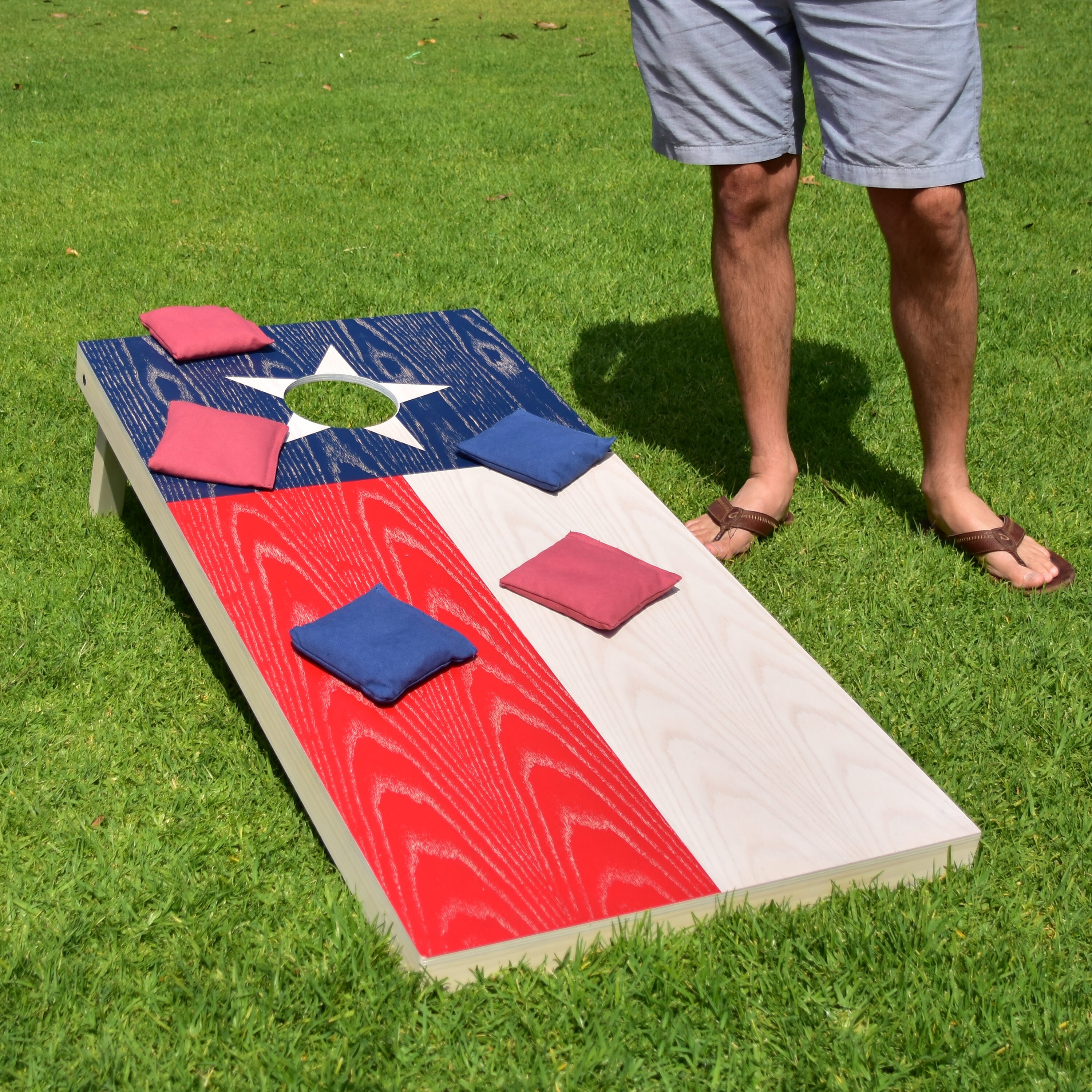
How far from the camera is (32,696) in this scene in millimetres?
2221

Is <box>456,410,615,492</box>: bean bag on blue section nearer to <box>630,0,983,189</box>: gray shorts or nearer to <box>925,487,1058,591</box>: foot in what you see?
<box>630,0,983,189</box>: gray shorts

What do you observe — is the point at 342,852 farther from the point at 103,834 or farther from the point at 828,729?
the point at 828,729

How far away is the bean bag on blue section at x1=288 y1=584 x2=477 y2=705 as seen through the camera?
1.85m

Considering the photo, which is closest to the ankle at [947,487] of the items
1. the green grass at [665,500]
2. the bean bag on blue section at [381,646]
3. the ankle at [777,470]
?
the green grass at [665,500]

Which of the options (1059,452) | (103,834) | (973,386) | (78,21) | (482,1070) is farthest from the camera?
(78,21)

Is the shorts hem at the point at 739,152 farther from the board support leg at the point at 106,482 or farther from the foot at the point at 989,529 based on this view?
the board support leg at the point at 106,482

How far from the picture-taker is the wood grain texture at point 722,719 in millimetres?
1717

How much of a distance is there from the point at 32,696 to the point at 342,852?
0.88 m

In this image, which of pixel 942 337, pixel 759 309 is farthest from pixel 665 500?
pixel 942 337

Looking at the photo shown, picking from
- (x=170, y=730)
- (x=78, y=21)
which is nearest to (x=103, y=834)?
(x=170, y=730)

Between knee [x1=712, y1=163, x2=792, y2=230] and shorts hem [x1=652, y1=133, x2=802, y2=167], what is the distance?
1.0 inches

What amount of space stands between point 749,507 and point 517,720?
1075 mm

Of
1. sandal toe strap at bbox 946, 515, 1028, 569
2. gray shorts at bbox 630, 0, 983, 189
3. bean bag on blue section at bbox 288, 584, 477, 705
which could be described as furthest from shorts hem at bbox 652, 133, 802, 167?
bean bag on blue section at bbox 288, 584, 477, 705

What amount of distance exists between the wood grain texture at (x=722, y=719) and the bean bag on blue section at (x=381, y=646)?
189 mm
